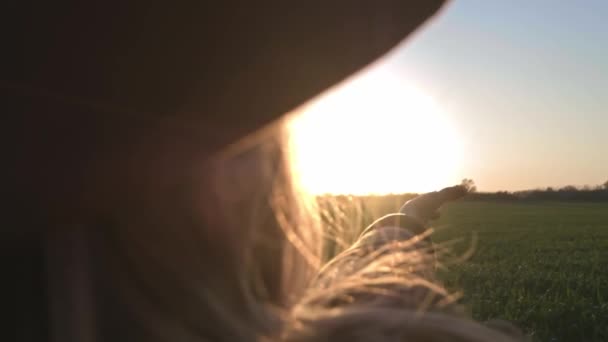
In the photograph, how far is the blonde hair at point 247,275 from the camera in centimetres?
81

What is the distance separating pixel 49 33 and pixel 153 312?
39 cm

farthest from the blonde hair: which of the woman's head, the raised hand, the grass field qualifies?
the raised hand

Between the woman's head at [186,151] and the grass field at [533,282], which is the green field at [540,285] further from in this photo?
the woman's head at [186,151]

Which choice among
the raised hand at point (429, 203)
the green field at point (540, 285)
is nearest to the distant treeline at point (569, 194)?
the green field at point (540, 285)

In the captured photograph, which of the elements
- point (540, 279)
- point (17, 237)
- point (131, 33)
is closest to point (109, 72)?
point (131, 33)

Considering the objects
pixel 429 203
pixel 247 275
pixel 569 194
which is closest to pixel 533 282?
pixel 429 203

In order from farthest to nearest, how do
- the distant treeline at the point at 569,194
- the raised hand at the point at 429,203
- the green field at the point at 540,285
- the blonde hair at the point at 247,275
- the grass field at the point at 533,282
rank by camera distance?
the distant treeline at the point at 569,194 < the green field at the point at 540,285 < the grass field at the point at 533,282 < the raised hand at the point at 429,203 < the blonde hair at the point at 247,275

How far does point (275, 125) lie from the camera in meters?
0.89

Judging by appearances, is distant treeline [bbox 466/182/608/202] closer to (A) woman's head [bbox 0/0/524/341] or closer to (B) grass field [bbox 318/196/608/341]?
(B) grass field [bbox 318/196/608/341]

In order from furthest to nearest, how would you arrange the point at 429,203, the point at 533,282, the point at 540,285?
the point at 533,282 < the point at 540,285 < the point at 429,203

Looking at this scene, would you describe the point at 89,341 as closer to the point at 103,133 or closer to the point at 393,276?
the point at 103,133

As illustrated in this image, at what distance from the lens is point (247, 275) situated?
88 centimetres

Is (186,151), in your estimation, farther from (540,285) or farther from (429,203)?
(540,285)

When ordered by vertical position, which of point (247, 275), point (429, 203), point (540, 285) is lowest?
point (540, 285)
